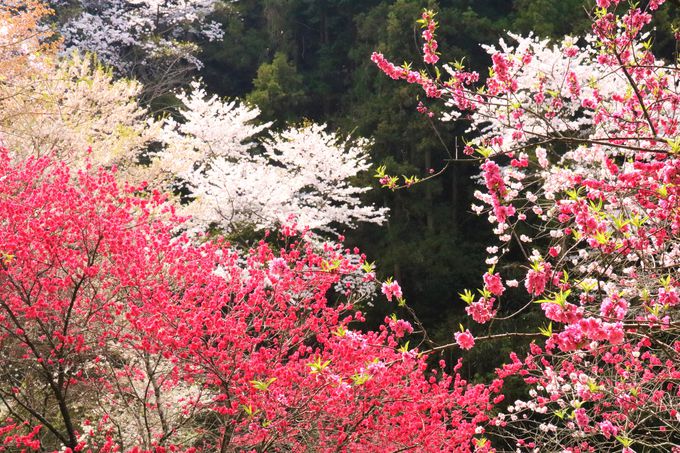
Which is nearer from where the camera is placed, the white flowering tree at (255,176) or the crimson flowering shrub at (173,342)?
the crimson flowering shrub at (173,342)

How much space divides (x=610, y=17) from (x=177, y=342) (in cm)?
340

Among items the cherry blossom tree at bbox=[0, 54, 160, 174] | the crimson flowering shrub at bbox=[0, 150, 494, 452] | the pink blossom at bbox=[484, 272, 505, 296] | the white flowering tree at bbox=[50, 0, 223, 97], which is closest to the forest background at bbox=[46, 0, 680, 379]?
the white flowering tree at bbox=[50, 0, 223, 97]

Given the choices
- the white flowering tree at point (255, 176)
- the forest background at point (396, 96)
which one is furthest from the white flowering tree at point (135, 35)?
the white flowering tree at point (255, 176)

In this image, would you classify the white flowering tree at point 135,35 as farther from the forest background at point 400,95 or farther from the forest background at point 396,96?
the forest background at point 400,95

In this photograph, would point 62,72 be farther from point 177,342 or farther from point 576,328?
point 576,328

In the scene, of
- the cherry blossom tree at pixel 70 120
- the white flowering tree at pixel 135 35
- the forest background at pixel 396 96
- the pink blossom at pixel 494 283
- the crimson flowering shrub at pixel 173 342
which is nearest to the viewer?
the pink blossom at pixel 494 283

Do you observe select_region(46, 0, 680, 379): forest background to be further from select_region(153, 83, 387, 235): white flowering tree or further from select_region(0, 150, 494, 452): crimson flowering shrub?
select_region(0, 150, 494, 452): crimson flowering shrub

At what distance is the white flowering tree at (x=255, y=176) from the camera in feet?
38.8

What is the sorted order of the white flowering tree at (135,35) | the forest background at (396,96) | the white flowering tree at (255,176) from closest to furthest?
the white flowering tree at (255,176), the forest background at (396,96), the white flowering tree at (135,35)

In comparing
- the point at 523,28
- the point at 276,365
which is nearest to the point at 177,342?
the point at 276,365

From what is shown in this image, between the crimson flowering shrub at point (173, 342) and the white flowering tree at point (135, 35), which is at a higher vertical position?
the white flowering tree at point (135, 35)

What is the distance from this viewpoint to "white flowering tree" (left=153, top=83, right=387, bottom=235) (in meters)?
11.8

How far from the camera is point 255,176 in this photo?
1202 cm

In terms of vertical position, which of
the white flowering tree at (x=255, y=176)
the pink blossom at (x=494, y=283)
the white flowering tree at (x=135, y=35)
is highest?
the white flowering tree at (x=135, y=35)
